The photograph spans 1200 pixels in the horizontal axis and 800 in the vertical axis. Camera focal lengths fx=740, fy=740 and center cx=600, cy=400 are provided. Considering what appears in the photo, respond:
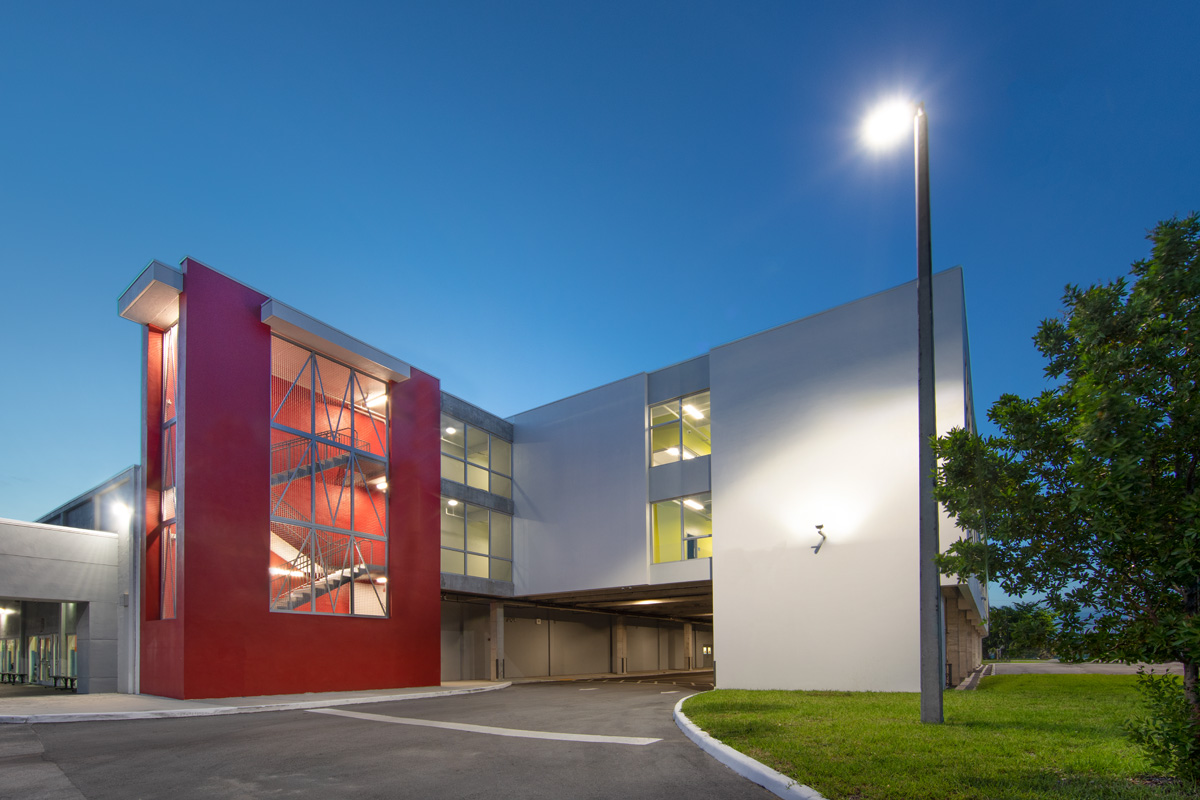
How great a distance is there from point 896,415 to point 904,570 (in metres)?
3.89

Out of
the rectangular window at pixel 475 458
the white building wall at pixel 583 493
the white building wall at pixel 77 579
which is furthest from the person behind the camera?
the rectangular window at pixel 475 458

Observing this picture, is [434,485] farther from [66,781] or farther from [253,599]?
[66,781]

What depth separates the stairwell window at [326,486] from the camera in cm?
2016

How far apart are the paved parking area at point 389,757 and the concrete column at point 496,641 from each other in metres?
17.0

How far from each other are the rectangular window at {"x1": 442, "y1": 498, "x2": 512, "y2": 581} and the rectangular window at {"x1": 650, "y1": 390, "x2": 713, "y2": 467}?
7.39 metres

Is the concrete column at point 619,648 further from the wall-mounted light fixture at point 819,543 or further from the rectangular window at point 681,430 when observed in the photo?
the wall-mounted light fixture at point 819,543

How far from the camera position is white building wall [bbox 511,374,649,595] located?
82.8 ft

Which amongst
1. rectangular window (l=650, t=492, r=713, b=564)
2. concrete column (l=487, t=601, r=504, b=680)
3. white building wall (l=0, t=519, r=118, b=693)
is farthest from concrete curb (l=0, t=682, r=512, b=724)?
concrete column (l=487, t=601, r=504, b=680)

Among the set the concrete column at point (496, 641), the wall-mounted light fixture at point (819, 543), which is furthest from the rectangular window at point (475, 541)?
the wall-mounted light fixture at point (819, 543)

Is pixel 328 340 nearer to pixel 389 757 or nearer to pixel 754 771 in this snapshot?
pixel 389 757

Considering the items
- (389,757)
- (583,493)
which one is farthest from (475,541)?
(389,757)

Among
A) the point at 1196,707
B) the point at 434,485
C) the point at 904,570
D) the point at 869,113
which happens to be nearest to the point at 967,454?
the point at 1196,707

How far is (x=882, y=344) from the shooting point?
64.6ft

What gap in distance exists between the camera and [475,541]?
27.7 metres
